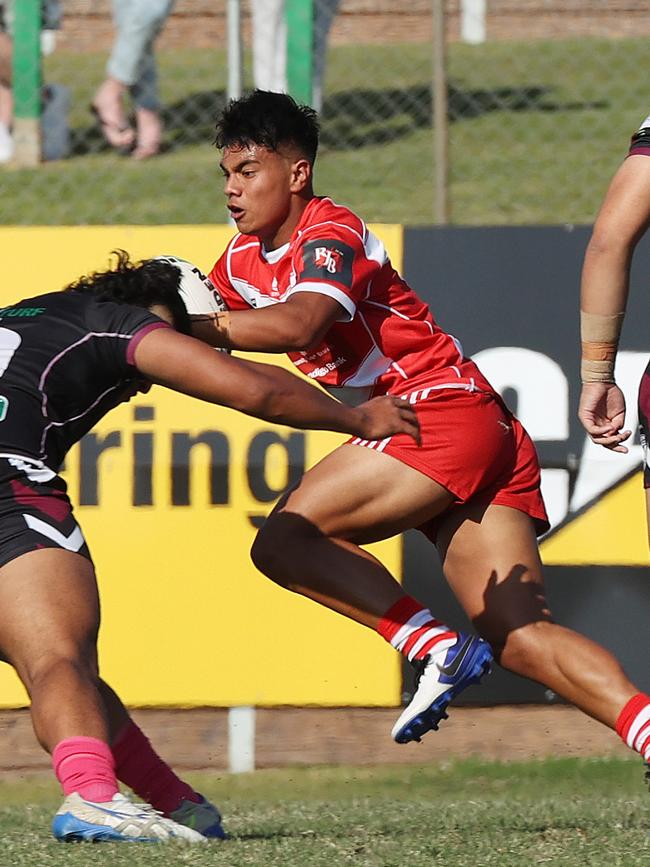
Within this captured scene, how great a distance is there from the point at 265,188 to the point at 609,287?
113 cm

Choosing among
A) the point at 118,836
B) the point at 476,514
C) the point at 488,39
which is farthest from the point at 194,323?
the point at 488,39

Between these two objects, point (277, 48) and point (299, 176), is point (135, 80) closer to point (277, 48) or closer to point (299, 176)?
point (277, 48)

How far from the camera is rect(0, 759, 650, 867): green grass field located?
391 cm

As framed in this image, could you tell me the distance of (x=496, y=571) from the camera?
4.62 m

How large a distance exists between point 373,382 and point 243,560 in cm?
150

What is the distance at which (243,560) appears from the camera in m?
6.02

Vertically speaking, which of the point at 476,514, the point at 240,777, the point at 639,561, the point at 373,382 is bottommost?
the point at 240,777

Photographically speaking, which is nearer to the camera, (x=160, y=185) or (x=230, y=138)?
(x=230, y=138)

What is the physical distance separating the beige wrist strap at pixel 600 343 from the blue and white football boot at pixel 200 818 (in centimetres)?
159

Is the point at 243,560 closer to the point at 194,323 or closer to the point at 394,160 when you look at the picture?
the point at 194,323

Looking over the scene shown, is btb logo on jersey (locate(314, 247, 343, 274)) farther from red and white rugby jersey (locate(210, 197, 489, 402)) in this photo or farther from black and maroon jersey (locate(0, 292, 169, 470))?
black and maroon jersey (locate(0, 292, 169, 470))

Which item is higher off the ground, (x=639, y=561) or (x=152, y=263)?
(x=152, y=263)

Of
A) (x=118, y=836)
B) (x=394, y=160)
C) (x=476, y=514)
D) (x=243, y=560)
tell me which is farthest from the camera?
(x=394, y=160)

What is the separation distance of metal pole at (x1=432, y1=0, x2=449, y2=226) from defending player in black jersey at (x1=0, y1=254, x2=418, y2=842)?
3.13 m
